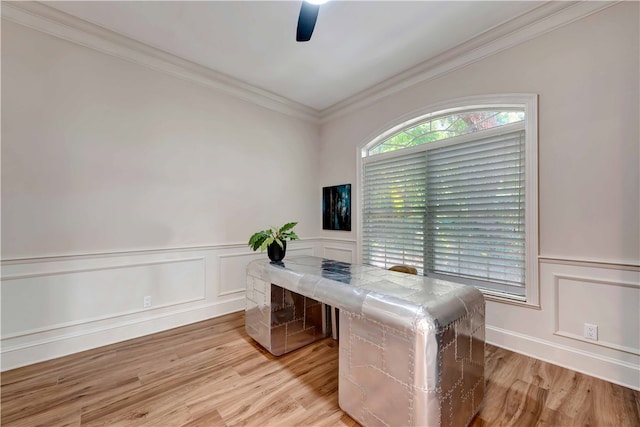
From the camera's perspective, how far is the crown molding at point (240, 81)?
220 centimetres

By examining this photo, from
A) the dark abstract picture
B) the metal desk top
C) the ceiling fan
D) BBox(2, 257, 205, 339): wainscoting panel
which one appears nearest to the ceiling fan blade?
the ceiling fan

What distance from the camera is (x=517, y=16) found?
91.4 inches

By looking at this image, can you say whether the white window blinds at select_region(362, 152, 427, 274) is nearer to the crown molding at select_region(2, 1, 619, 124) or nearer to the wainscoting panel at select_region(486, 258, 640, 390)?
the crown molding at select_region(2, 1, 619, 124)

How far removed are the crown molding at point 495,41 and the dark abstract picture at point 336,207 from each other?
4.69ft

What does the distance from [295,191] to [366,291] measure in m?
2.92

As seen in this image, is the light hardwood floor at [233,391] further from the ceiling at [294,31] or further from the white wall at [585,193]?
the ceiling at [294,31]

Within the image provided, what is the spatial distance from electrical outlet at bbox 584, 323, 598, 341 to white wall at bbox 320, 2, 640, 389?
0.04 meters

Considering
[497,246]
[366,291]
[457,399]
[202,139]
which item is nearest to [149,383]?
[366,291]

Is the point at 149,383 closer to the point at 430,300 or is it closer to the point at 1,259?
the point at 1,259

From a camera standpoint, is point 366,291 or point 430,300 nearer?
point 430,300

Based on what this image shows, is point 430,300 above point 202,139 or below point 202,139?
below

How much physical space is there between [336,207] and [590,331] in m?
3.09

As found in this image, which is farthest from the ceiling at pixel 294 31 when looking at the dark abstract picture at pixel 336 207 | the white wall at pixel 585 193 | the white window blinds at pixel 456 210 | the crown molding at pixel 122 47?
the dark abstract picture at pixel 336 207

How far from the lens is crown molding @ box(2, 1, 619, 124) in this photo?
86.6 inches
